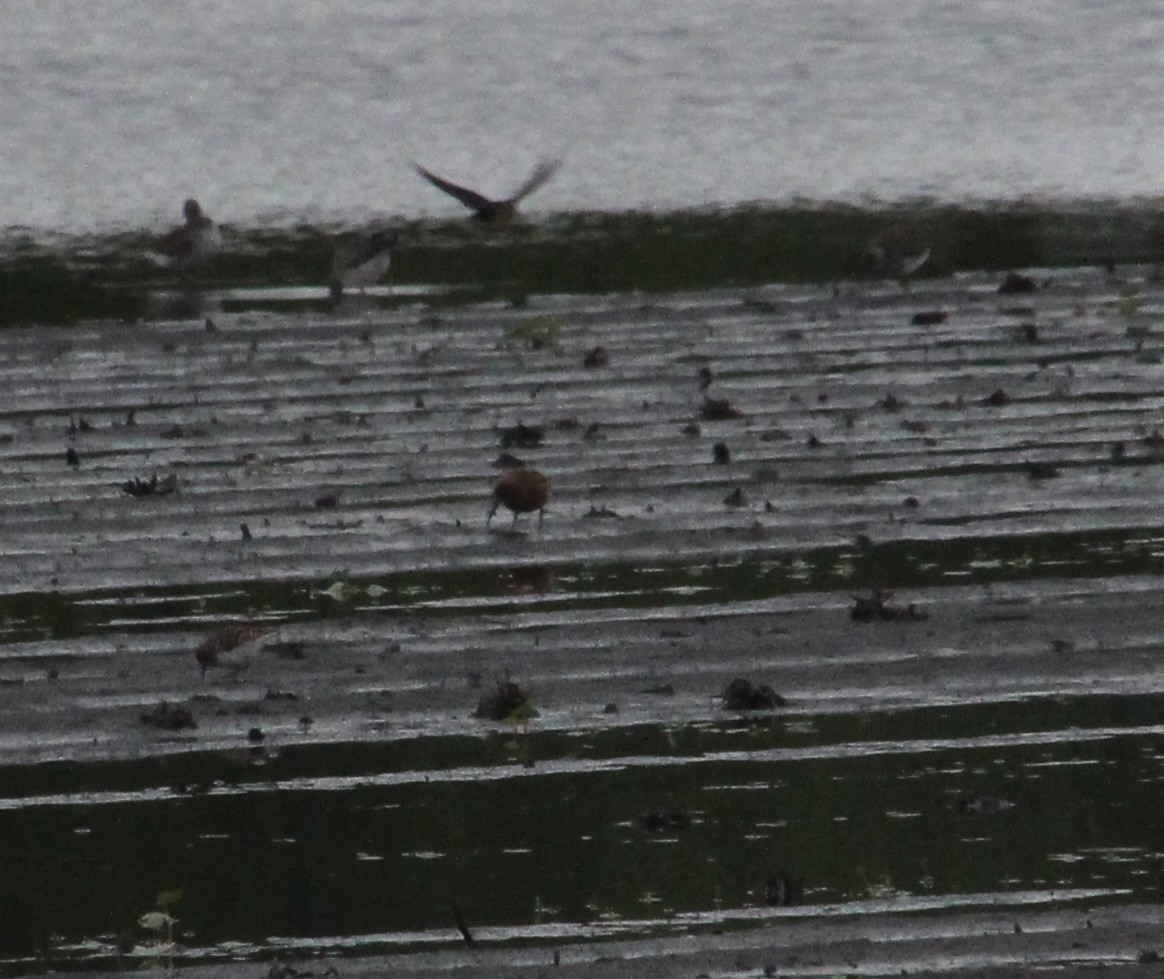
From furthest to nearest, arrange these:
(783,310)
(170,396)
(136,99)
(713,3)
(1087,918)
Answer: (713,3) → (136,99) → (783,310) → (170,396) → (1087,918)

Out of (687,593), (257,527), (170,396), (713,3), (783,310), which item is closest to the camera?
(687,593)

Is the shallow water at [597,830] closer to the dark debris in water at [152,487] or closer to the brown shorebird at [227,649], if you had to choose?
the brown shorebird at [227,649]

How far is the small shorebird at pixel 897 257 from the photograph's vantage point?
1756cm

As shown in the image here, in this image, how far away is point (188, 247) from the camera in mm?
19281

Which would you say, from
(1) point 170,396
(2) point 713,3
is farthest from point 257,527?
(2) point 713,3

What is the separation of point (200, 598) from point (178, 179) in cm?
1623

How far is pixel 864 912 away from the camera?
7.12m

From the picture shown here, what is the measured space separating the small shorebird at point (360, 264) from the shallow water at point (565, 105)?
452 cm

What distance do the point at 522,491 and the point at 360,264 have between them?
6506 mm

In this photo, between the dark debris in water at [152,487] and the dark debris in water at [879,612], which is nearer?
the dark debris in water at [879,612]

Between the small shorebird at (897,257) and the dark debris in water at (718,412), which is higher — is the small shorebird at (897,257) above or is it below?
above

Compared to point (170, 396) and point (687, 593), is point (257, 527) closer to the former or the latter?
point (687, 593)

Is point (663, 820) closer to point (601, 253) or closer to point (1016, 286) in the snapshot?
point (1016, 286)

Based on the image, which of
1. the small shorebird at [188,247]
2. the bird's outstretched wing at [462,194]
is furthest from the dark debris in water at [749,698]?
the small shorebird at [188,247]
